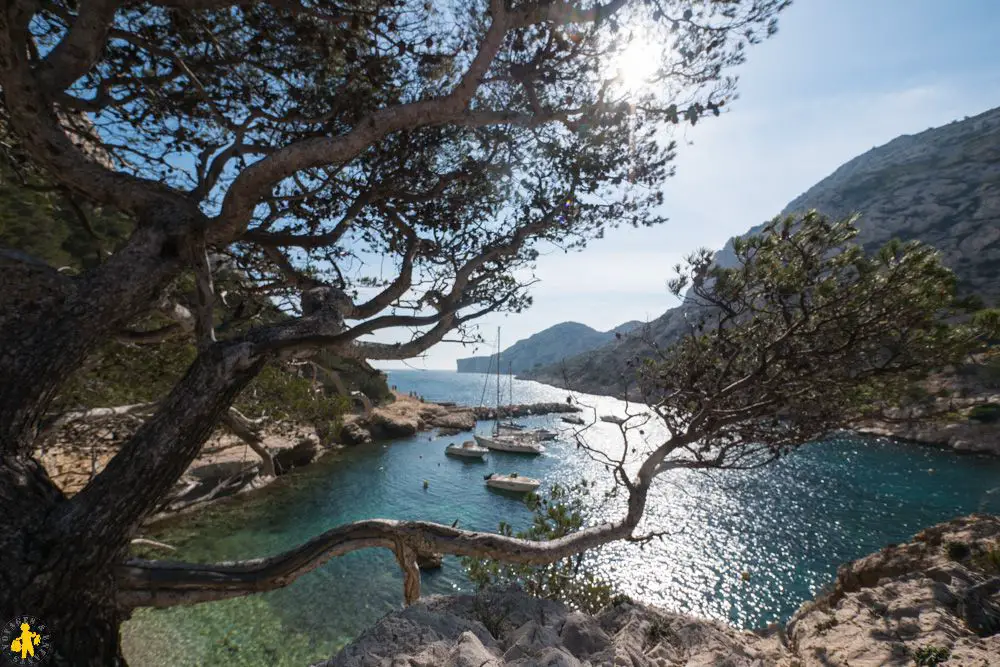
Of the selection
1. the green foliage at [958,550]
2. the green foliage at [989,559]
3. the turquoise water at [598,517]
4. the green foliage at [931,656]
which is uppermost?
the green foliage at [931,656]

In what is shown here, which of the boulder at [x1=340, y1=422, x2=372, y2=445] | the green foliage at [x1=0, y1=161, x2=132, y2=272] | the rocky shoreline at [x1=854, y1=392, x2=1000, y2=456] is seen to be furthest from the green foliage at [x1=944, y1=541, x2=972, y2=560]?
the boulder at [x1=340, y1=422, x2=372, y2=445]

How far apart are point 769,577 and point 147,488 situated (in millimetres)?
21133

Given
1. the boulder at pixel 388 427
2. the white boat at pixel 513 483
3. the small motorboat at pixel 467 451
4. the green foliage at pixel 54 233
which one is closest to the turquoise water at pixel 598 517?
the white boat at pixel 513 483

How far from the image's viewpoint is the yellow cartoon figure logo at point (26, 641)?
2072 millimetres

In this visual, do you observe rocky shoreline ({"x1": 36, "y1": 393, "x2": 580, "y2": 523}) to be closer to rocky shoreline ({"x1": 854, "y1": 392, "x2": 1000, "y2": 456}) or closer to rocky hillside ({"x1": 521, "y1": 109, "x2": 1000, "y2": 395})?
rocky hillside ({"x1": 521, "y1": 109, "x2": 1000, "y2": 395})

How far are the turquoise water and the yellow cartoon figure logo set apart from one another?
605cm

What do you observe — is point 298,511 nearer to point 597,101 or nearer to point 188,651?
point 188,651

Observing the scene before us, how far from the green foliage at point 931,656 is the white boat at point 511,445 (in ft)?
112

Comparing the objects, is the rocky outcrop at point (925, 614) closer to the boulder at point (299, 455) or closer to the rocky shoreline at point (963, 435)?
the boulder at point (299, 455)

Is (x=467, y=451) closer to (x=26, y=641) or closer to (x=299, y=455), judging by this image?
(x=299, y=455)

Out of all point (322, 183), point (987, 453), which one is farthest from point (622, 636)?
point (987, 453)

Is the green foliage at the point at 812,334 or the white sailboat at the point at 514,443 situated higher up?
the green foliage at the point at 812,334

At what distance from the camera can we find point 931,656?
3957 mm

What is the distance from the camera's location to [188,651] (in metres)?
9.34
